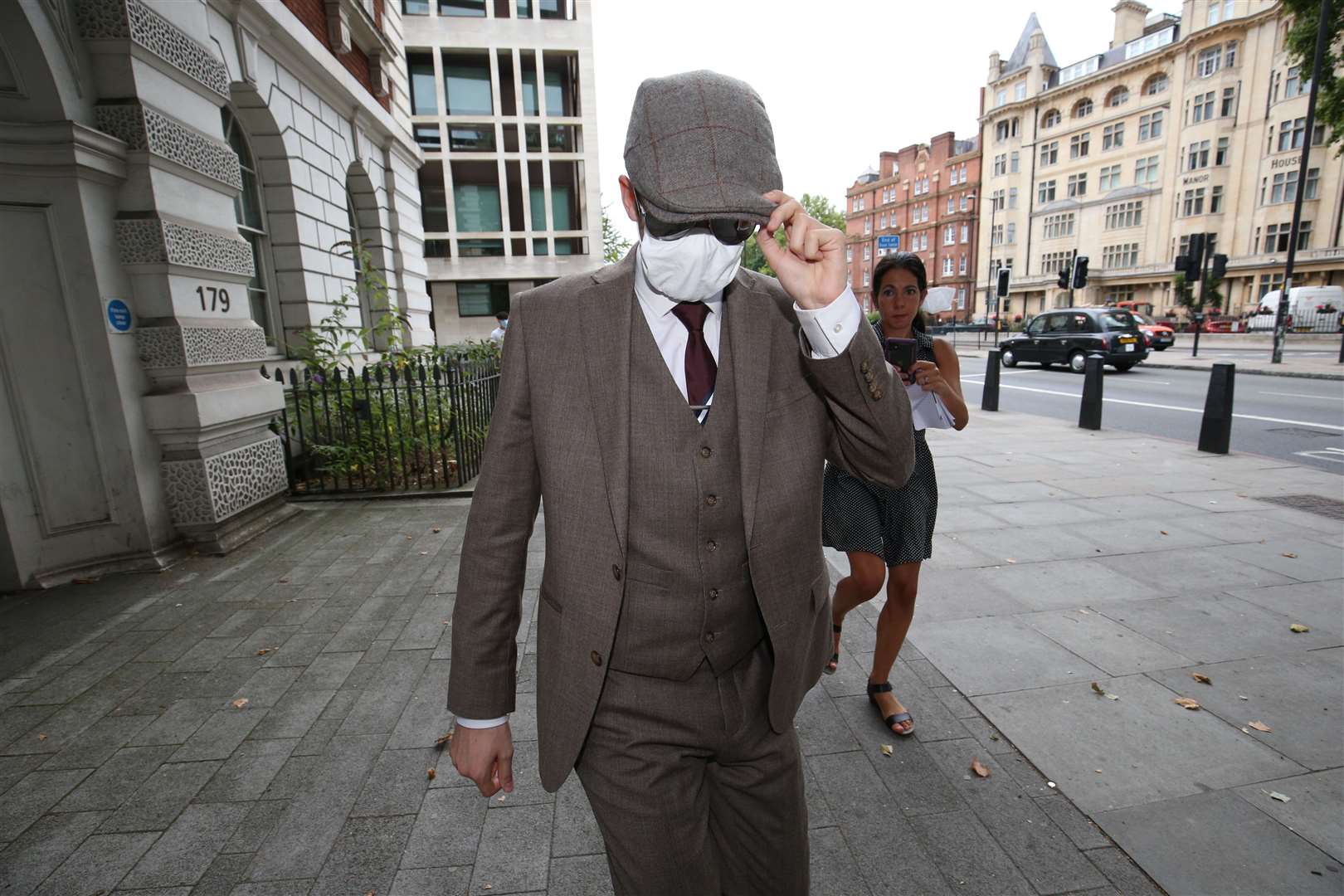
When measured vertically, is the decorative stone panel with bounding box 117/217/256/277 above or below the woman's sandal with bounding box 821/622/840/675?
above

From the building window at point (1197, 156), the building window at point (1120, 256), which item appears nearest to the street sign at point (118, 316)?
the building window at point (1197, 156)

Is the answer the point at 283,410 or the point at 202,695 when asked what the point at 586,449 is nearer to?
the point at 202,695

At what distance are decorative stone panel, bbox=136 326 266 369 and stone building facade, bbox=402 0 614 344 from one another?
2632 centimetres

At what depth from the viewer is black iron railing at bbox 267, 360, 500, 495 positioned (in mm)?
7176

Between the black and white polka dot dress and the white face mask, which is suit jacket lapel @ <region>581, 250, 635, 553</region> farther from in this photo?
the black and white polka dot dress

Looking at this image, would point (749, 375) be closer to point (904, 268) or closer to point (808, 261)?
point (808, 261)

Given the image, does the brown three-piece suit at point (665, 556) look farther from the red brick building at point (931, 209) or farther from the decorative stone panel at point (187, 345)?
the red brick building at point (931, 209)

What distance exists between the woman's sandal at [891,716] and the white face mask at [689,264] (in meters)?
2.35

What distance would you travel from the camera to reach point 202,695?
3354 mm

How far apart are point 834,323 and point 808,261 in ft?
0.44

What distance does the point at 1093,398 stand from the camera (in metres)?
10.6

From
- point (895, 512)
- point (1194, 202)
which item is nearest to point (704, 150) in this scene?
point (895, 512)

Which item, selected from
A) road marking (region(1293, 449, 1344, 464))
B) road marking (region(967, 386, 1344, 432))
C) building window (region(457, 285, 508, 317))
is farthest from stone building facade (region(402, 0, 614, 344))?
road marking (region(1293, 449, 1344, 464))

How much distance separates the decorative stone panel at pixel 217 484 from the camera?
5254 mm
